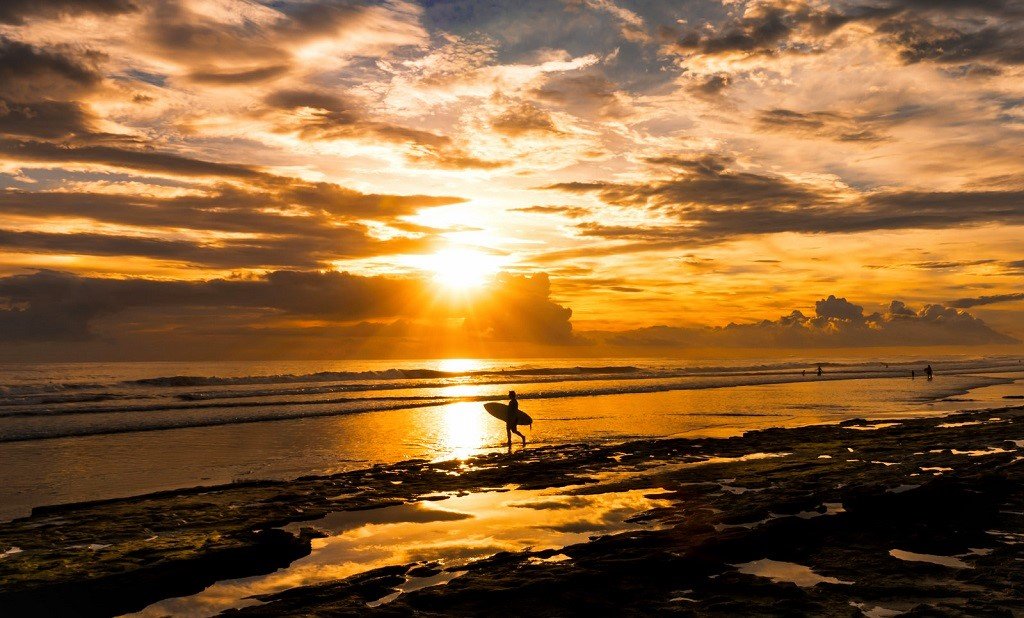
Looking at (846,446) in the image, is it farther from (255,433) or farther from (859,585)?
(255,433)

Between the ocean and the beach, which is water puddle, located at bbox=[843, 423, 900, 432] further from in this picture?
the beach

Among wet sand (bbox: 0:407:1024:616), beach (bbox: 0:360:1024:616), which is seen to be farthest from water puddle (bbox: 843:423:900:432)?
wet sand (bbox: 0:407:1024:616)

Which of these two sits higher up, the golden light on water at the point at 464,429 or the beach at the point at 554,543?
the beach at the point at 554,543

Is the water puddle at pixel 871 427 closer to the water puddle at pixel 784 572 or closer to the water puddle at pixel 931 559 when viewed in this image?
the water puddle at pixel 931 559

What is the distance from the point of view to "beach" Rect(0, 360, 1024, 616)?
31.3 feet

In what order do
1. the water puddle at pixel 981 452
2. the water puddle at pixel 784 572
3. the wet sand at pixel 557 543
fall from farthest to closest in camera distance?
the water puddle at pixel 981 452, the water puddle at pixel 784 572, the wet sand at pixel 557 543

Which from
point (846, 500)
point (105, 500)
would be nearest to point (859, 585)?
point (846, 500)

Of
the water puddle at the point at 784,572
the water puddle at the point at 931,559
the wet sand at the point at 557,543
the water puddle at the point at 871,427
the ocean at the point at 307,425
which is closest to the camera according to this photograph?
the wet sand at the point at 557,543

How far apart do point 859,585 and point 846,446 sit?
15.6 metres

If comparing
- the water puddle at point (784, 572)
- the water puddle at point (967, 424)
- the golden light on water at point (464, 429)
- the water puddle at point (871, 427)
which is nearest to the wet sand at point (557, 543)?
the water puddle at point (784, 572)

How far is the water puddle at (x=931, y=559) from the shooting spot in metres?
10.5

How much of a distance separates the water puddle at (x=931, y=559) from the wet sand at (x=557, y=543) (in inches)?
2.1

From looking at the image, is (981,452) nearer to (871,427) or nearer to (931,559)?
(871,427)

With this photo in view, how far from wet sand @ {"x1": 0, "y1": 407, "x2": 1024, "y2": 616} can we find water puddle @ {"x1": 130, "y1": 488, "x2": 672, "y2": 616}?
0.19 feet
